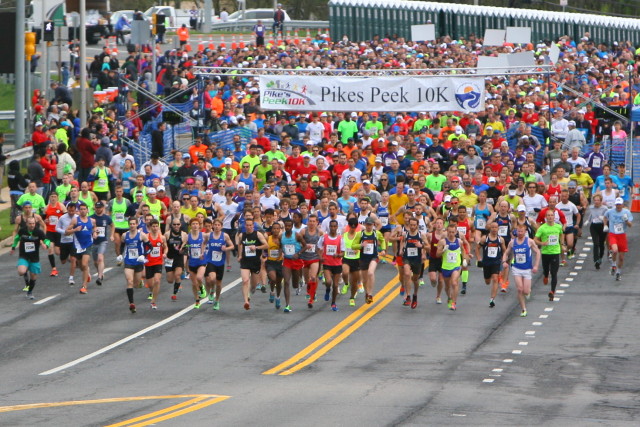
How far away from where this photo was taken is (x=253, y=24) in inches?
3081

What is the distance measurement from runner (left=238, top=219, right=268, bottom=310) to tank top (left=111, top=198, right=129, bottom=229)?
3.96m

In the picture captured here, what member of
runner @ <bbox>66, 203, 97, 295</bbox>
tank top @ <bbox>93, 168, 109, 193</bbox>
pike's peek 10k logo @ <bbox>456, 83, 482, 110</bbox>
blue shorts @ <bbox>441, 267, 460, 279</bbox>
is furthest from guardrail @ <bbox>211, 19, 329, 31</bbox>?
blue shorts @ <bbox>441, 267, 460, 279</bbox>

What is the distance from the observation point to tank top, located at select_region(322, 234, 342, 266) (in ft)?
81.7

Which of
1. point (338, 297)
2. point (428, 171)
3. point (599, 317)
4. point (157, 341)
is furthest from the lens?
point (428, 171)

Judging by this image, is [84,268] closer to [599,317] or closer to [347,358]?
[347,358]

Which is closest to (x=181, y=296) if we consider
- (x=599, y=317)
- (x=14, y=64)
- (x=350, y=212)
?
(x=350, y=212)

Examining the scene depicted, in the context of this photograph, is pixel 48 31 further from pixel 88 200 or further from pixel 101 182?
pixel 88 200

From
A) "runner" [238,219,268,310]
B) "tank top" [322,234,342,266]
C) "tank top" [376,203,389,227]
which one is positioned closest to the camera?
"runner" [238,219,268,310]

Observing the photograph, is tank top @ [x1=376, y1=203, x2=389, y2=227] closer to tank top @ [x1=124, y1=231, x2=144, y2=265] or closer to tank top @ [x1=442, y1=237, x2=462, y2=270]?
tank top @ [x1=442, y1=237, x2=462, y2=270]

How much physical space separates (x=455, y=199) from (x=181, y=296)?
5.53m

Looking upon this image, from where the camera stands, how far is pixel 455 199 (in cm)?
2780

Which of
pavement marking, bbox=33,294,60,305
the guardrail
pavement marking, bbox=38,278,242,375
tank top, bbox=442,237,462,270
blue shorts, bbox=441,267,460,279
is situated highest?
the guardrail

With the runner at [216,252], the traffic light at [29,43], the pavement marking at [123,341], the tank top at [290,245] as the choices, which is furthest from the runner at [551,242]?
the traffic light at [29,43]

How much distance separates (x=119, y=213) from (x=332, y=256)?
5223mm
